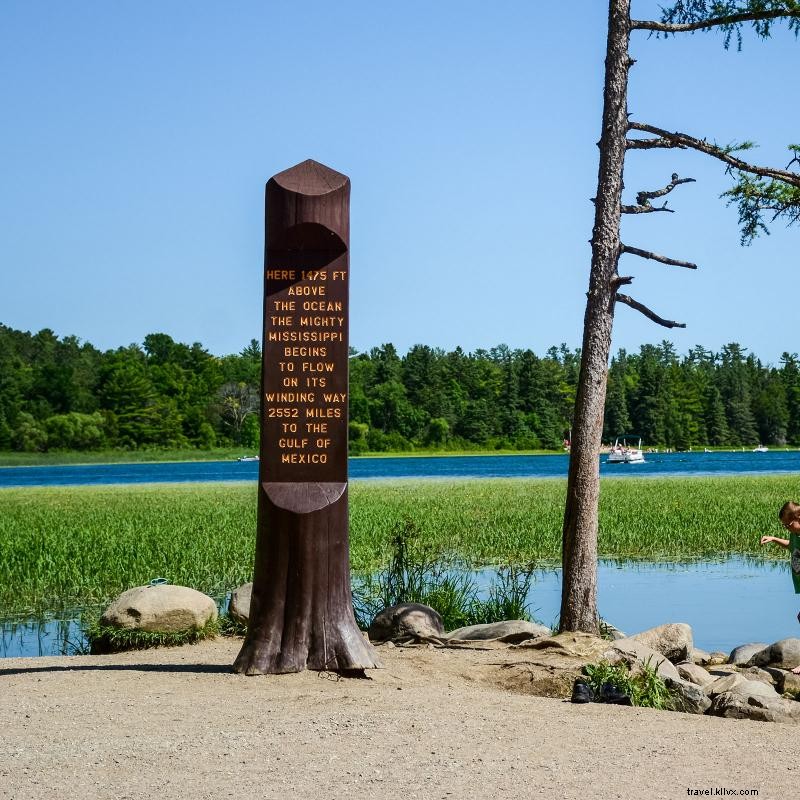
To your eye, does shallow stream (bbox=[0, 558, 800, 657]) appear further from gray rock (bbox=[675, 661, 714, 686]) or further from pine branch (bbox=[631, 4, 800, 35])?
pine branch (bbox=[631, 4, 800, 35])

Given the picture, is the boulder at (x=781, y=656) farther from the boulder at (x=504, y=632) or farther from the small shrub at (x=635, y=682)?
the small shrub at (x=635, y=682)

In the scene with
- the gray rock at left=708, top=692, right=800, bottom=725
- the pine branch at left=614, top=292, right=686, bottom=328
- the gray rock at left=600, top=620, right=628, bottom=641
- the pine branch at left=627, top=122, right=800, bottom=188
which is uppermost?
the pine branch at left=627, top=122, right=800, bottom=188

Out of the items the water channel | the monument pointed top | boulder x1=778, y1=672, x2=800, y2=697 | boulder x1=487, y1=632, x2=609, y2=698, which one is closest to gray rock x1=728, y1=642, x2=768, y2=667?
boulder x1=778, y1=672, x2=800, y2=697

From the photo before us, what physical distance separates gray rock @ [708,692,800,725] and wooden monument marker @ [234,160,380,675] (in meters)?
2.80

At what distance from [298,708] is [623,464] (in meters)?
86.8

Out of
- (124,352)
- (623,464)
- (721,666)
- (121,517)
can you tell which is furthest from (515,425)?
(721,666)

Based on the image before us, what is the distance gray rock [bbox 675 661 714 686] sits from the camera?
10727mm

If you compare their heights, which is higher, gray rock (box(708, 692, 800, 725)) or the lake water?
gray rock (box(708, 692, 800, 725))

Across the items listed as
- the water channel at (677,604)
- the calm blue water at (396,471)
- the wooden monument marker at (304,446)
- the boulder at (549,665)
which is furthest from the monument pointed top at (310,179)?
the calm blue water at (396,471)

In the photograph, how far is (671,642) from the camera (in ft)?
39.6

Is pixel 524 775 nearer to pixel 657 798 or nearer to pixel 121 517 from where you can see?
pixel 657 798

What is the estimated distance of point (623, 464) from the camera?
3666 inches

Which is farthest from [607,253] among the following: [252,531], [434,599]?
[252,531]

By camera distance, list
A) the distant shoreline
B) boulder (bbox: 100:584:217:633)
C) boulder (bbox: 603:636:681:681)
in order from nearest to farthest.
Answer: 1. boulder (bbox: 603:636:681:681)
2. boulder (bbox: 100:584:217:633)
3. the distant shoreline
